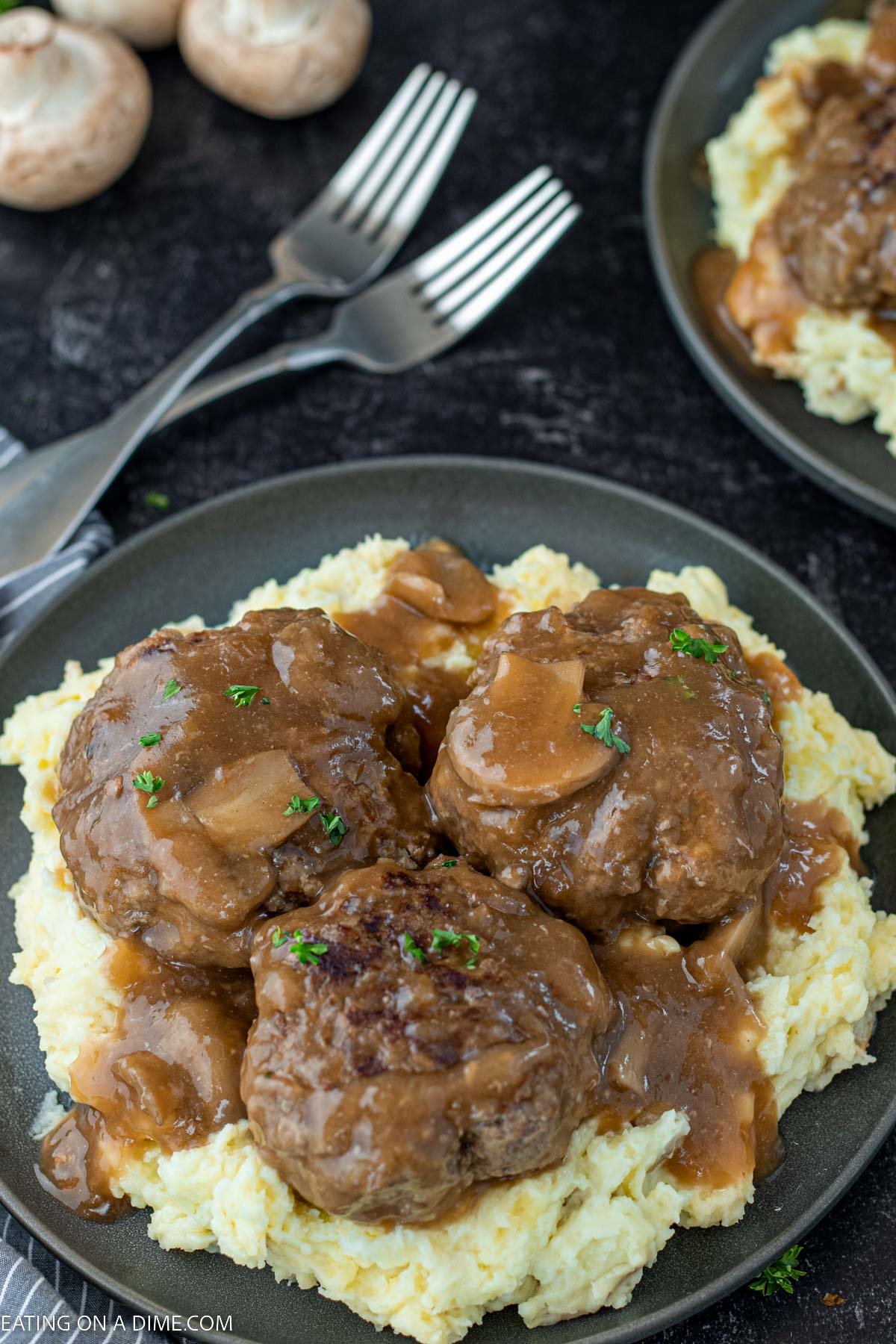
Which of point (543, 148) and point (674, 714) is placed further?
point (543, 148)

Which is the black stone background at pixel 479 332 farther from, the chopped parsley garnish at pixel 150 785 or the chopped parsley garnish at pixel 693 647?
the chopped parsley garnish at pixel 150 785

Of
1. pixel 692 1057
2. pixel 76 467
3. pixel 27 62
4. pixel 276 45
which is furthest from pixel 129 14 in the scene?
pixel 692 1057

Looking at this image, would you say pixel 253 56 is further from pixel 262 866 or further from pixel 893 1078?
pixel 893 1078

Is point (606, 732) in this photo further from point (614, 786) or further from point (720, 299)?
point (720, 299)

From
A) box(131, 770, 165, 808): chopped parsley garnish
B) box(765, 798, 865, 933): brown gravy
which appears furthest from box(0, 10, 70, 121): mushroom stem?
box(765, 798, 865, 933): brown gravy

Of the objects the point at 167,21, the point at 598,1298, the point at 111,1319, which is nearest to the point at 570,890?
the point at 598,1298

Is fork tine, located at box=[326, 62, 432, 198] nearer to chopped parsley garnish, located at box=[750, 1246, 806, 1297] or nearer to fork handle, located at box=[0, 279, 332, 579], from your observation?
fork handle, located at box=[0, 279, 332, 579]

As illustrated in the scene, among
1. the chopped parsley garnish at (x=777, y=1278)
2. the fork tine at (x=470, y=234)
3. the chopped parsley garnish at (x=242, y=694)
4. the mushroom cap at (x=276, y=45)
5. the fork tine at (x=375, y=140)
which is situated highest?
the mushroom cap at (x=276, y=45)

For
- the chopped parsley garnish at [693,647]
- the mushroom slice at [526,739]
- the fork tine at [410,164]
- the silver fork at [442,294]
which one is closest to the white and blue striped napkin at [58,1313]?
the mushroom slice at [526,739]
